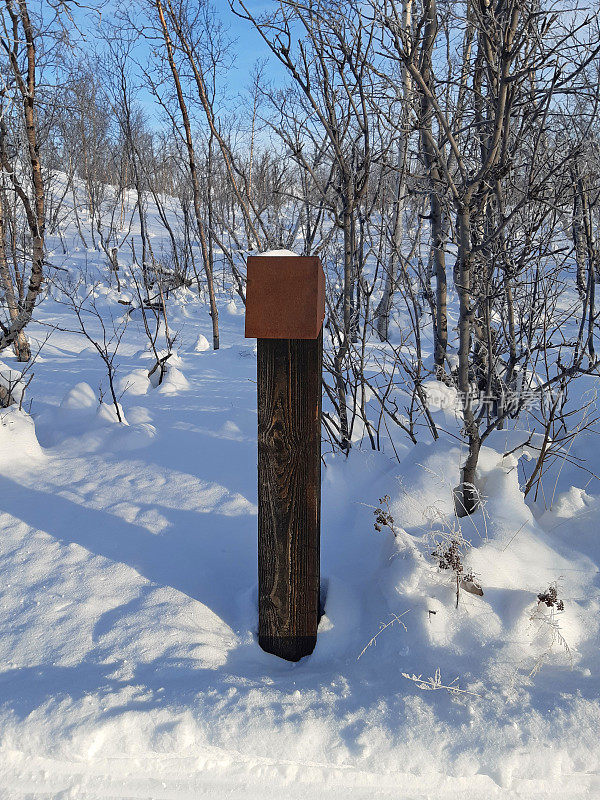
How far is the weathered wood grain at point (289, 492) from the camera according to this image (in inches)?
57.9

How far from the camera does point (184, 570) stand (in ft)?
6.73

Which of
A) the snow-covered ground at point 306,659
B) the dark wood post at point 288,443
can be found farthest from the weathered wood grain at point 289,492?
the snow-covered ground at point 306,659

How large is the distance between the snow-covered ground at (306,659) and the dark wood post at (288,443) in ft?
0.54

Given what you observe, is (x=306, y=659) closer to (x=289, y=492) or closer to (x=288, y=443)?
(x=289, y=492)

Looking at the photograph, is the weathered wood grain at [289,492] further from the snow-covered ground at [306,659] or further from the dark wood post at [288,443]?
the snow-covered ground at [306,659]

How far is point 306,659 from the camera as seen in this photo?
5.66 ft

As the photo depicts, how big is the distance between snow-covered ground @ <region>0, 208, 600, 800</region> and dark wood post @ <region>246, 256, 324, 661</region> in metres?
0.16

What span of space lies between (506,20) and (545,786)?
219cm

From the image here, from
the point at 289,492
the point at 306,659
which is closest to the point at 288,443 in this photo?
the point at 289,492

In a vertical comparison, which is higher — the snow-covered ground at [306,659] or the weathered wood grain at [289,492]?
the weathered wood grain at [289,492]

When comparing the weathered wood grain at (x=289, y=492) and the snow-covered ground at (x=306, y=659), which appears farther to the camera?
the weathered wood grain at (x=289, y=492)

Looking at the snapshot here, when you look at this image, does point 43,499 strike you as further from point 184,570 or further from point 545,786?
point 545,786

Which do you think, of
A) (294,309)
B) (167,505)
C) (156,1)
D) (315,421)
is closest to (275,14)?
(294,309)

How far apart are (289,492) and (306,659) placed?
1.90ft
